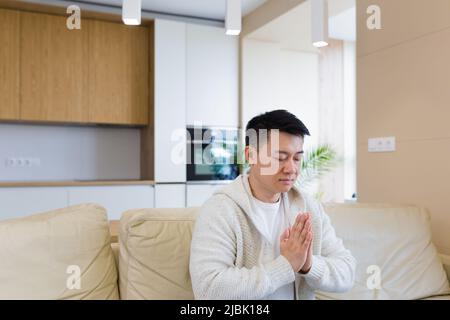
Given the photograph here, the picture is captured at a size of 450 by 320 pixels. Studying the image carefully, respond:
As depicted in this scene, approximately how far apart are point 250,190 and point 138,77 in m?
3.23

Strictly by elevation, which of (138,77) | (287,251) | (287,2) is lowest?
(287,251)

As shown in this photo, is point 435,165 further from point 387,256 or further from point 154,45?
point 154,45

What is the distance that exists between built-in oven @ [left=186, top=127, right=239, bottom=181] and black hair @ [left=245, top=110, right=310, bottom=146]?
3077 mm

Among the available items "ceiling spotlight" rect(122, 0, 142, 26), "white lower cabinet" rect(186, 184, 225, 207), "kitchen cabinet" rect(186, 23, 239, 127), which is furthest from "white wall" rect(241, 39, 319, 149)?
"ceiling spotlight" rect(122, 0, 142, 26)

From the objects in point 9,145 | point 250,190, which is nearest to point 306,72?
point 9,145

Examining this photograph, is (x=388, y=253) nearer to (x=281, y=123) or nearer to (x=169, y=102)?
(x=281, y=123)

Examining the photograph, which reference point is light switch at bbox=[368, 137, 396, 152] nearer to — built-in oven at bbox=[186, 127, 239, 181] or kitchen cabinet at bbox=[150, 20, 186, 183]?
built-in oven at bbox=[186, 127, 239, 181]

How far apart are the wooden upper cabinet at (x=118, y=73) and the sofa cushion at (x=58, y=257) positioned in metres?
2.85

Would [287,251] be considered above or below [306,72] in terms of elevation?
below

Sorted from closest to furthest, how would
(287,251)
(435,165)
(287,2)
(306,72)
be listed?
(287,251) < (435,165) < (287,2) < (306,72)

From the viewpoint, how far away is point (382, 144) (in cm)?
283

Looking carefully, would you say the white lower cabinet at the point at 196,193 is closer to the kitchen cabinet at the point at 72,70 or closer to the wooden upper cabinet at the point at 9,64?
the kitchen cabinet at the point at 72,70

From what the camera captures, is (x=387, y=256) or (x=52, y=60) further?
(x=52, y=60)

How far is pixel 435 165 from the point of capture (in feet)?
8.07
